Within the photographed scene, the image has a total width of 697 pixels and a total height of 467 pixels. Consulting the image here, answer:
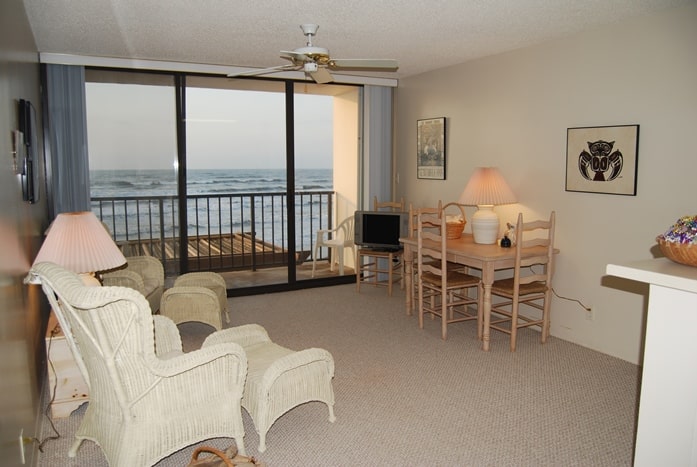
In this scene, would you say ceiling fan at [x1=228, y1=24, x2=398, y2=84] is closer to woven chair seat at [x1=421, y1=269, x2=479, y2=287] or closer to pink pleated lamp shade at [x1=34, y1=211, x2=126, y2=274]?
pink pleated lamp shade at [x1=34, y1=211, x2=126, y2=274]

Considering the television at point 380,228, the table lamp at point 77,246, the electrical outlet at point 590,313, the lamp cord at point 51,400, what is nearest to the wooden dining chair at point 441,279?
the electrical outlet at point 590,313

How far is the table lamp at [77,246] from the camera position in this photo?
9.52ft

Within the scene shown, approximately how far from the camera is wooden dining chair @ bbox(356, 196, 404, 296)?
607 centimetres

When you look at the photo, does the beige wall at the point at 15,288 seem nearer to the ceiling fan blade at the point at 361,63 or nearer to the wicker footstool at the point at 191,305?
the wicker footstool at the point at 191,305

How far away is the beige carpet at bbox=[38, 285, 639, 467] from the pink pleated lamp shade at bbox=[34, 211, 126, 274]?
98 cm

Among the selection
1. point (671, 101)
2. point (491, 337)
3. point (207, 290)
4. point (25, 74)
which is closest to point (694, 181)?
point (671, 101)

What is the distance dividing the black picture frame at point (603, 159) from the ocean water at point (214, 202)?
119 inches

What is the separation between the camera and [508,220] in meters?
5.10

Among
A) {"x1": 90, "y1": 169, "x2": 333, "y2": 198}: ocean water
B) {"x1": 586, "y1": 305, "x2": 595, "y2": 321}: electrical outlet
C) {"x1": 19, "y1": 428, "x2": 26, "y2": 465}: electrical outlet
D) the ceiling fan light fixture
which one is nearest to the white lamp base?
{"x1": 586, "y1": 305, "x2": 595, "y2": 321}: electrical outlet

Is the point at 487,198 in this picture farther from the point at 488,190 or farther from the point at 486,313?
the point at 486,313

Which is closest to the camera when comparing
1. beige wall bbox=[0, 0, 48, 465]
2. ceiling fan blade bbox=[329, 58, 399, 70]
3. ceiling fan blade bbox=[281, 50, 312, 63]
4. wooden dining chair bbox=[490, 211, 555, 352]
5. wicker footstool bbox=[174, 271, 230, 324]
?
beige wall bbox=[0, 0, 48, 465]

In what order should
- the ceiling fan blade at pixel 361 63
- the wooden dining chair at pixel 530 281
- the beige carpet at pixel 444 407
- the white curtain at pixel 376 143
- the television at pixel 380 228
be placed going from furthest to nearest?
the white curtain at pixel 376 143
the television at pixel 380 228
the wooden dining chair at pixel 530 281
the ceiling fan blade at pixel 361 63
the beige carpet at pixel 444 407

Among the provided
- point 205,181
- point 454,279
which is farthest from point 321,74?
point 205,181

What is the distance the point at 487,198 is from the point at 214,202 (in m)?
3.04
